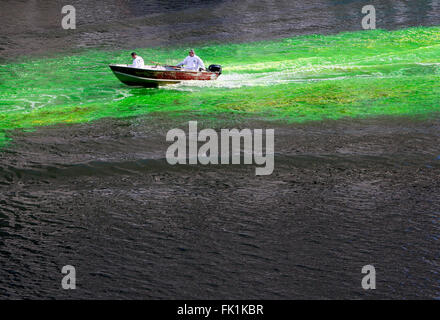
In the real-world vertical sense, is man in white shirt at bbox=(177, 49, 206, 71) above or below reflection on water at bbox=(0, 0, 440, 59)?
below

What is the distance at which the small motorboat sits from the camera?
106 ft

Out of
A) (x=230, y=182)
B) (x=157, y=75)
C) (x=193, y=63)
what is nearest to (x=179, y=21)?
(x=193, y=63)

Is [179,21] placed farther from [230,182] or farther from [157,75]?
[230,182]

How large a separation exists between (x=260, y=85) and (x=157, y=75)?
5.45m

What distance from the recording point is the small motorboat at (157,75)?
3228 centimetres

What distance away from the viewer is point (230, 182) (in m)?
20.5

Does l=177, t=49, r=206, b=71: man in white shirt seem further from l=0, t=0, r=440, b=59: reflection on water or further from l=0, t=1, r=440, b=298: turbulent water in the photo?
l=0, t=0, r=440, b=59: reflection on water

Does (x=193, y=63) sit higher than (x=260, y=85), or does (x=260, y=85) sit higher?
(x=193, y=63)

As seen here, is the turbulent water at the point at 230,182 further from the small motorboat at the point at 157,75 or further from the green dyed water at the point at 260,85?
the small motorboat at the point at 157,75

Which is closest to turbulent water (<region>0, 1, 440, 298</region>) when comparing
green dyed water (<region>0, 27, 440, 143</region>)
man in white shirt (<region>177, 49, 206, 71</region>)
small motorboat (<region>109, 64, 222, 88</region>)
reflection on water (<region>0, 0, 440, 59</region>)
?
green dyed water (<region>0, 27, 440, 143</region>)

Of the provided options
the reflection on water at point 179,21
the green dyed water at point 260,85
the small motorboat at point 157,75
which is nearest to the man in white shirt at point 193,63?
the small motorboat at point 157,75

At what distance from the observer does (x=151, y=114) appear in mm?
28875

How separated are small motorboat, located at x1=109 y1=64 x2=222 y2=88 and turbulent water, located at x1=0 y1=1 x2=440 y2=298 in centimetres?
56

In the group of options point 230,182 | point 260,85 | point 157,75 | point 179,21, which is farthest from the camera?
point 179,21
